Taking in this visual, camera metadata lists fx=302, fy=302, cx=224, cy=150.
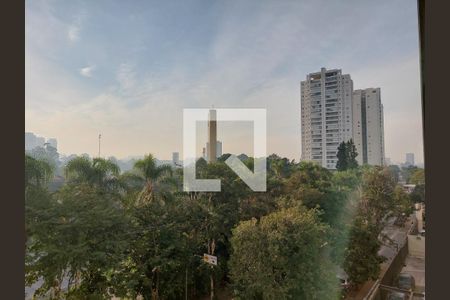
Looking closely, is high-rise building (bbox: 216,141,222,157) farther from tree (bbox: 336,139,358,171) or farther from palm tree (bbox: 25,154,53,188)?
palm tree (bbox: 25,154,53,188)

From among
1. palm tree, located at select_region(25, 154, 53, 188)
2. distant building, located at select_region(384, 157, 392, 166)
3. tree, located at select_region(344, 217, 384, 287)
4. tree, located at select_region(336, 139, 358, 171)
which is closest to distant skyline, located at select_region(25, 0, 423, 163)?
distant building, located at select_region(384, 157, 392, 166)

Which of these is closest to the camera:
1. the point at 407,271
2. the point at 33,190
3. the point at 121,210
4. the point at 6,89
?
the point at 6,89

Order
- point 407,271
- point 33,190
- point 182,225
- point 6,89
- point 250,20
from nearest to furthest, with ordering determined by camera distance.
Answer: point 6,89 < point 33,190 < point 407,271 < point 250,20 < point 182,225

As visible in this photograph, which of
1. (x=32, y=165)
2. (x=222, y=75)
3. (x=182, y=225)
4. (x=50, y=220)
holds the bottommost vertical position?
(x=182, y=225)

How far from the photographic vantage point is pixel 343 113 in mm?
3293

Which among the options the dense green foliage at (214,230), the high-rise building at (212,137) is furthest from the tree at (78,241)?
the high-rise building at (212,137)

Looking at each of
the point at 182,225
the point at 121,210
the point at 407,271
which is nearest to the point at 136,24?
the point at 121,210

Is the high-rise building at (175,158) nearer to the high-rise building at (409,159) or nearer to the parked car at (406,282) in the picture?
the high-rise building at (409,159)

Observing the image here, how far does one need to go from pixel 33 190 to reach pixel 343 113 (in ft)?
10.2

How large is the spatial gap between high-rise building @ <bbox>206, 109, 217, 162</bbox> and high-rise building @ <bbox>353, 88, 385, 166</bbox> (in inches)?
58.9

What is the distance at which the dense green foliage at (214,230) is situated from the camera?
2.94 meters

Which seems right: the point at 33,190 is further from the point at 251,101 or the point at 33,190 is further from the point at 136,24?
the point at 251,101

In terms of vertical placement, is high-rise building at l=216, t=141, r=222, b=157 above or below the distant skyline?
below

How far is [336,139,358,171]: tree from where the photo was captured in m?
3.24
